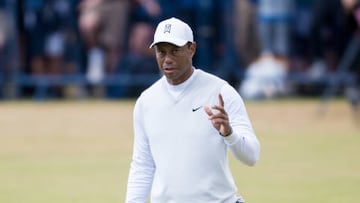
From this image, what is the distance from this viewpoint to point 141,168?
8000 millimetres

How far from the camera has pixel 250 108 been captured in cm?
2178

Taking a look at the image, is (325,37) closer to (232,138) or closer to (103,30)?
(103,30)

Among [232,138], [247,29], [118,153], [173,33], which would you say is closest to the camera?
[232,138]

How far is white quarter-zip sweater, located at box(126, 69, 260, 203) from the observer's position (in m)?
7.63

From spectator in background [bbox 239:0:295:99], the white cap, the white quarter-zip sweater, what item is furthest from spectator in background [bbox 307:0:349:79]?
the white cap

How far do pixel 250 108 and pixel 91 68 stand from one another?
3.62m

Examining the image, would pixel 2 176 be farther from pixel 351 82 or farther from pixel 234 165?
pixel 351 82

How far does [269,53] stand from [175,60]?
15188 mm

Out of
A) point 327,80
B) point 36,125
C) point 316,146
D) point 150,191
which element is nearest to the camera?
point 150,191

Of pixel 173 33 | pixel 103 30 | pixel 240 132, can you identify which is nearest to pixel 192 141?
pixel 240 132

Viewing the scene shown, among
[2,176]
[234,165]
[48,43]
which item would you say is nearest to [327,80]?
[48,43]

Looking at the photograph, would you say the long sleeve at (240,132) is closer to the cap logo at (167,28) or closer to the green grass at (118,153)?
the cap logo at (167,28)

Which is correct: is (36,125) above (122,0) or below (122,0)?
below

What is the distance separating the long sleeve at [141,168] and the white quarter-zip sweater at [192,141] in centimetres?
8
